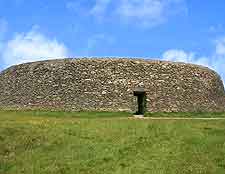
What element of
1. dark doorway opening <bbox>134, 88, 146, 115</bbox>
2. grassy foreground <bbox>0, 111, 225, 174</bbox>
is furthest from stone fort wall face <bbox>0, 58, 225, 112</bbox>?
grassy foreground <bbox>0, 111, 225, 174</bbox>

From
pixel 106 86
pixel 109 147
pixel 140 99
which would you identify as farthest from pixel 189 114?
pixel 109 147

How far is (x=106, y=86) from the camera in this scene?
118 feet

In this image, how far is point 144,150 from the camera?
61.9 feet

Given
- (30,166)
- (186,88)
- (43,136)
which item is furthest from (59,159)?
(186,88)

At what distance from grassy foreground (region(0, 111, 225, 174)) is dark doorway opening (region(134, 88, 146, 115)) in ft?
35.6

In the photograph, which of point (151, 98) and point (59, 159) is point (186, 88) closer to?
point (151, 98)

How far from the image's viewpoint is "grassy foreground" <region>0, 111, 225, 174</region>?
17000 millimetres

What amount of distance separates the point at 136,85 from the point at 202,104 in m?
4.94

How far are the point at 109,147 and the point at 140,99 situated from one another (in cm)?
1670

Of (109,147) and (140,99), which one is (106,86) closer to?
(140,99)

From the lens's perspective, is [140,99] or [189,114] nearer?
[189,114]

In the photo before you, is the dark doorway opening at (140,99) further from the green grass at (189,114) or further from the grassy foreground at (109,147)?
the grassy foreground at (109,147)

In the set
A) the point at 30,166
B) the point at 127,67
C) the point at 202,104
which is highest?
the point at 127,67

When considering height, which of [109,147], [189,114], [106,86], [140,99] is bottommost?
[109,147]
